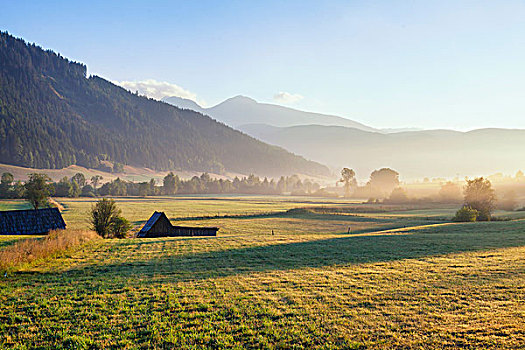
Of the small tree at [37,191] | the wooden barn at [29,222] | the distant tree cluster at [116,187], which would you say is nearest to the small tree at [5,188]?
the distant tree cluster at [116,187]

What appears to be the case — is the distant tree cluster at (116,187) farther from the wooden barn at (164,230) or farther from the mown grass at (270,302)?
the mown grass at (270,302)

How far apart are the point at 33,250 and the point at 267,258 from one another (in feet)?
53.5

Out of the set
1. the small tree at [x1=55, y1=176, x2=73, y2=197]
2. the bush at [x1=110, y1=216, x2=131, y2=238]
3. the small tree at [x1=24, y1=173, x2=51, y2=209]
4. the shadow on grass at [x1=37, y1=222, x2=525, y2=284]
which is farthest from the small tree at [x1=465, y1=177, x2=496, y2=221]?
the small tree at [x1=55, y1=176, x2=73, y2=197]

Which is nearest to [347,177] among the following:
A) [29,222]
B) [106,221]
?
[106,221]

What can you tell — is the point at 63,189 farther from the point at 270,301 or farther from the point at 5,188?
the point at 270,301

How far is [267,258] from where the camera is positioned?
23562mm

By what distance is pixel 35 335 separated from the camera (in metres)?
9.53

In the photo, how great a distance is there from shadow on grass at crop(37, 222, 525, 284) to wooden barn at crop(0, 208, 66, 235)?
63.9ft

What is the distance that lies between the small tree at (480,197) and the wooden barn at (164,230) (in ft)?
165

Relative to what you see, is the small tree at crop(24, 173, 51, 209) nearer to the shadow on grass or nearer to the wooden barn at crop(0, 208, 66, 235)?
the wooden barn at crop(0, 208, 66, 235)

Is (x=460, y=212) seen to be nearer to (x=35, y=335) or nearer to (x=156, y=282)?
(x=156, y=282)

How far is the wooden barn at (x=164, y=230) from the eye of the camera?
45.0 metres

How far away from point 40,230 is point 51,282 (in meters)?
28.0

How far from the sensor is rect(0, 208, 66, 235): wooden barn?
36.0 metres
